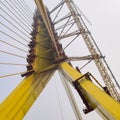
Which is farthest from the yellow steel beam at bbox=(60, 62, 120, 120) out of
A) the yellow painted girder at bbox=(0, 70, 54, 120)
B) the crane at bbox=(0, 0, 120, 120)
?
the yellow painted girder at bbox=(0, 70, 54, 120)

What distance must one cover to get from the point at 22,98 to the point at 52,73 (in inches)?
125

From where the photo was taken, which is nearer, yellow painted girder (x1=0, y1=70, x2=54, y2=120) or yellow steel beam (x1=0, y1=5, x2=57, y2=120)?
yellow painted girder (x1=0, y1=70, x2=54, y2=120)

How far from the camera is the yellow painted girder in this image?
5894 millimetres

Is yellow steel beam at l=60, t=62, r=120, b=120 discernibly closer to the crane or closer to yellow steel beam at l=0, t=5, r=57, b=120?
the crane

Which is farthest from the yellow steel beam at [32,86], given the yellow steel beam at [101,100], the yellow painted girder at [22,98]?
the yellow steel beam at [101,100]

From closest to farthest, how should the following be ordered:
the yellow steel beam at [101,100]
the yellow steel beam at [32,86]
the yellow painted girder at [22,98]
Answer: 1. the yellow steel beam at [101,100]
2. the yellow painted girder at [22,98]
3. the yellow steel beam at [32,86]

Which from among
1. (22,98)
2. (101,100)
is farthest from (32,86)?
(101,100)

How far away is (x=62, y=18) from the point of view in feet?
56.5

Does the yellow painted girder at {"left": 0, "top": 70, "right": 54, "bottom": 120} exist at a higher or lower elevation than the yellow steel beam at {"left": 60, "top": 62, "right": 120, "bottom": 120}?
higher

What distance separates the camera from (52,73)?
9883 mm

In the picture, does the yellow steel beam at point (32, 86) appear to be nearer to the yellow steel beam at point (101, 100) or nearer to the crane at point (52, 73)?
the crane at point (52, 73)

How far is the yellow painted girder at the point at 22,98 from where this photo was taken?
5894 millimetres

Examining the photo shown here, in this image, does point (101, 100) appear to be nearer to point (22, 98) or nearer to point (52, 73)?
point (22, 98)

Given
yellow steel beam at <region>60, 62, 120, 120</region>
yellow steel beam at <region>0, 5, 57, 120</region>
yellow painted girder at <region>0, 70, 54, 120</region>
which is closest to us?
yellow steel beam at <region>60, 62, 120, 120</region>
